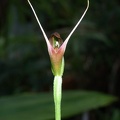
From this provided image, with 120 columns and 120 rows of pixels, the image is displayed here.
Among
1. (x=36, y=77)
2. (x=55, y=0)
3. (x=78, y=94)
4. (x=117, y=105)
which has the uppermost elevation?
(x=55, y=0)

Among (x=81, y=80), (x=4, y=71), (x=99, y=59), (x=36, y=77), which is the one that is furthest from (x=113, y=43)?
(x=4, y=71)

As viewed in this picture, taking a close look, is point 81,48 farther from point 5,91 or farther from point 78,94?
point 78,94

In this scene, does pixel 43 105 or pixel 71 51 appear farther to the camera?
pixel 71 51

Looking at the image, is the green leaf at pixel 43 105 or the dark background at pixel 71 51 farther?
the dark background at pixel 71 51

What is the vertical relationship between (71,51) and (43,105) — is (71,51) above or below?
below
